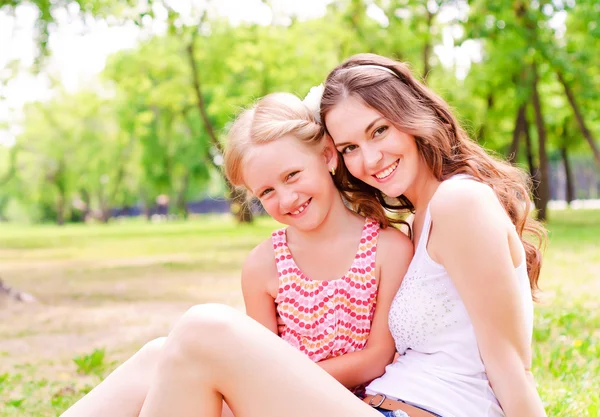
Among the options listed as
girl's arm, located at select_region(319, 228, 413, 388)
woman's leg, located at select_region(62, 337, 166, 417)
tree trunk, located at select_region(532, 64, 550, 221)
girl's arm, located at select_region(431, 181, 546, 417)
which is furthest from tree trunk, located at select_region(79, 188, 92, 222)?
girl's arm, located at select_region(431, 181, 546, 417)

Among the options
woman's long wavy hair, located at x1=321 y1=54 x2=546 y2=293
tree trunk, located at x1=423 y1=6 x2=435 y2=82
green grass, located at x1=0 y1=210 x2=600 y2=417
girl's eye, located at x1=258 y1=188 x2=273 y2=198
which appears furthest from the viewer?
tree trunk, located at x1=423 y1=6 x2=435 y2=82

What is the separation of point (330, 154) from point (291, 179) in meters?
0.21

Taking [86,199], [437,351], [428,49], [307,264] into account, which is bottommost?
[86,199]

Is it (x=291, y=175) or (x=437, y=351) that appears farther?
(x=291, y=175)

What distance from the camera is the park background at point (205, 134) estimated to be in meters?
5.93

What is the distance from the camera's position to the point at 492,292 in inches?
86.0

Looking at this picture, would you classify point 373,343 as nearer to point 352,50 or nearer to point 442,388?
point 442,388

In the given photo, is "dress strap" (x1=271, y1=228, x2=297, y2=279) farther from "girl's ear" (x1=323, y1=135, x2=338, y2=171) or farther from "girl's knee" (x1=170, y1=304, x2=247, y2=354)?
"girl's knee" (x1=170, y1=304, x2=247, y2=354)

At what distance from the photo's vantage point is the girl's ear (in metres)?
2.83

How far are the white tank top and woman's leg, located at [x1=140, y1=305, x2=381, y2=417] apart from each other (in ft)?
0.74

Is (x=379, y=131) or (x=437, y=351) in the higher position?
(x=379, y=131)

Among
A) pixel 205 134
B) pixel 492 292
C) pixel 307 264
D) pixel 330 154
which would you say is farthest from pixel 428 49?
pixel 492 292

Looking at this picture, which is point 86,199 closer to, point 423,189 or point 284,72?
point 284,72

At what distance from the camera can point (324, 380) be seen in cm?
216
